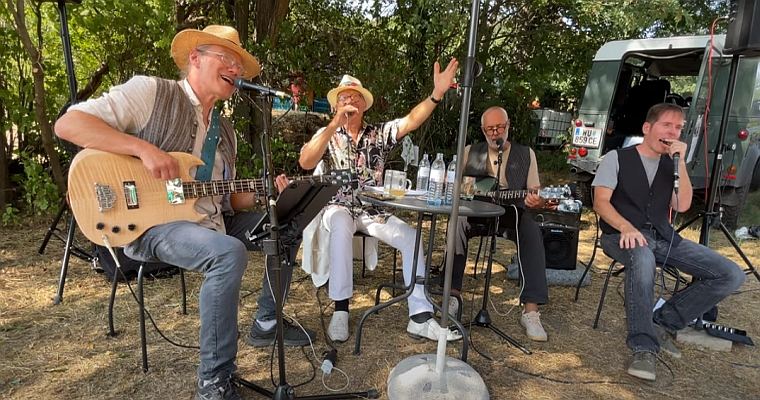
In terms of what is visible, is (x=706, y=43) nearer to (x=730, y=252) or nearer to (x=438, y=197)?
(x=730, y=252)

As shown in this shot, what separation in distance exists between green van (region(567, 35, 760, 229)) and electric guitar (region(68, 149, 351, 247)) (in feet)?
13.7

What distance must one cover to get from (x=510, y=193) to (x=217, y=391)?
1.98 metres

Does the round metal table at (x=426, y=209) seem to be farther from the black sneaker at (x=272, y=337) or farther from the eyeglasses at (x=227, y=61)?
the eyeglasses at (x=227, y=61)

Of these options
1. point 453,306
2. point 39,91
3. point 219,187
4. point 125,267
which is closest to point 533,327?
point 453,306

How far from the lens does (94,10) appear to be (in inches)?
147

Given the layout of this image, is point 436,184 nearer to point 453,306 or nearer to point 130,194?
point 453,306

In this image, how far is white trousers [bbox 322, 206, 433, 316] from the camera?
2625 mm

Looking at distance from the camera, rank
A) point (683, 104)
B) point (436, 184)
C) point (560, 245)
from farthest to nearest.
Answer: point (683, 104)
point (560, 245)
point (436, 184)

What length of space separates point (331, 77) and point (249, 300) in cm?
378

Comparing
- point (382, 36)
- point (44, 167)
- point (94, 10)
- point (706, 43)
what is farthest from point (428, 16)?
point (44, 167)

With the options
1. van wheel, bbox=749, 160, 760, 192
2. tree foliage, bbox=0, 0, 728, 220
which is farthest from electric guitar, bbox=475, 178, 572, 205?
van wheel, bbox=749, 160, 760, 192

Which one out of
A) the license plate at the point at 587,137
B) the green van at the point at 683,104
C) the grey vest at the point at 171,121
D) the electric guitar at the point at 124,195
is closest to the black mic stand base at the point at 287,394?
the electric guitar at the point at 124,195

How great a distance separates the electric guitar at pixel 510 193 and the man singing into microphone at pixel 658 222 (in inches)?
8.4

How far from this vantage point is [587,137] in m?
6.11
